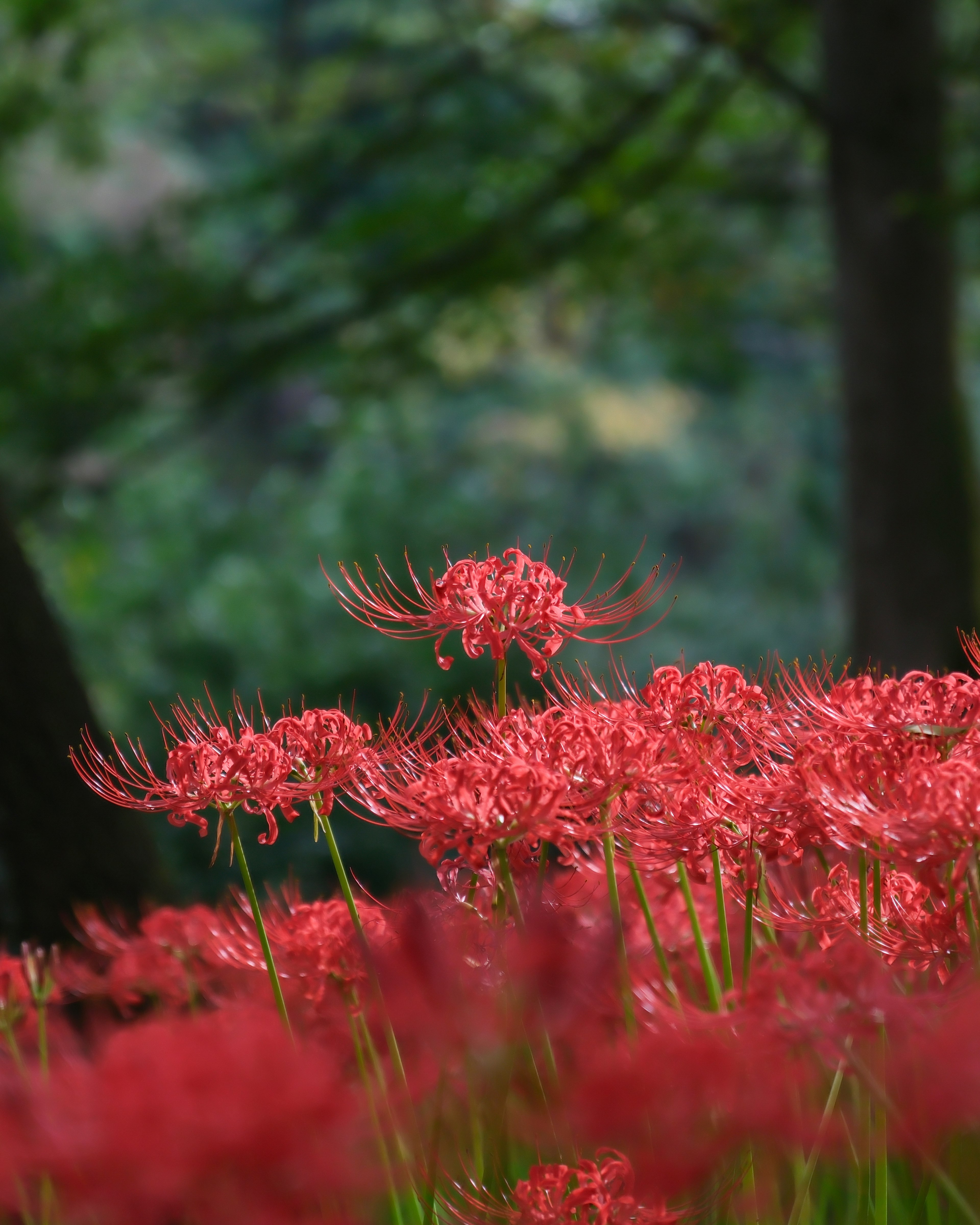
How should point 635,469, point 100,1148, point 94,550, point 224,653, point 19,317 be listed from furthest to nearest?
point 635,469
point 94,550
point 224,653
point 19,317
point 100,1148

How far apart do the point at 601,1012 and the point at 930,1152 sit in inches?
7.3

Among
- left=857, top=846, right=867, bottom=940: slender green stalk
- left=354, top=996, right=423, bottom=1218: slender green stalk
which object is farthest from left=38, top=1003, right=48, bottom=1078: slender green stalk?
left=857, top=846, right=867, bottom=940: slender green stalk

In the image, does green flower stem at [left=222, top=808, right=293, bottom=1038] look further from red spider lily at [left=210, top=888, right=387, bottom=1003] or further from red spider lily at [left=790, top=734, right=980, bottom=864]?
red spider lily at [left=790, top=734, right=980, bottom=864]

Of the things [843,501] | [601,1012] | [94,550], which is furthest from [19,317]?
[601,1012]

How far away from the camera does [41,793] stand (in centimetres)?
141

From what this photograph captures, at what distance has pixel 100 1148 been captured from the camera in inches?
17.5

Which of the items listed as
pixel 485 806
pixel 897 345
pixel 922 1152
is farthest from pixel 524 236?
pixel 922 1152

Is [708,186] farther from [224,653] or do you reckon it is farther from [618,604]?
[618,604]

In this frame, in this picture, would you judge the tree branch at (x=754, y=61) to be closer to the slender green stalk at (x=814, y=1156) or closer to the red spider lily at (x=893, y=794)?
the red spider lily at (x=893, y=794)

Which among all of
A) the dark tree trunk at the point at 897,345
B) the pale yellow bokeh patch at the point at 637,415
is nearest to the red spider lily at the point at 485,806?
the dark tree trunk at the point at 897,345

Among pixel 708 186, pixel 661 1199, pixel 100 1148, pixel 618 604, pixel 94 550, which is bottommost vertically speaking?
pixel 661 1199

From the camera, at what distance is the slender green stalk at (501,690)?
823 millimetres

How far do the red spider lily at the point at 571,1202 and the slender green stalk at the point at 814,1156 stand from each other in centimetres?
7

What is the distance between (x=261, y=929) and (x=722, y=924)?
12.0 inches
